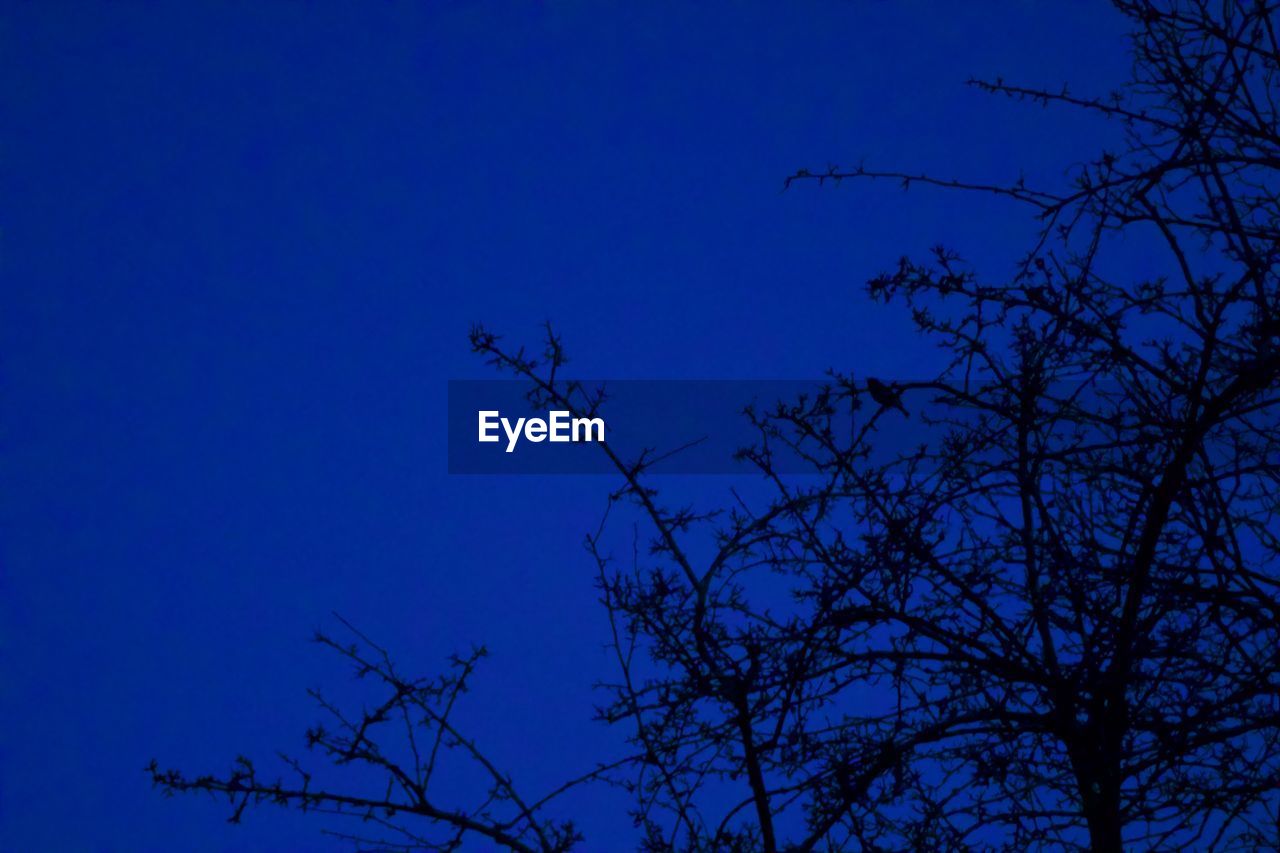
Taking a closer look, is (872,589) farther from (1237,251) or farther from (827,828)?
(1237,251)

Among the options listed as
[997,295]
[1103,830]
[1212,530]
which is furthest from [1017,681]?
[997,295]

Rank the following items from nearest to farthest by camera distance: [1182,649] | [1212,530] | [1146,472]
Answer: [1212,530] → [1182,649] → [1146,472]

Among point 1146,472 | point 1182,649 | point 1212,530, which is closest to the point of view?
point 1212,530

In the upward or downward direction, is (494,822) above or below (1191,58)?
below

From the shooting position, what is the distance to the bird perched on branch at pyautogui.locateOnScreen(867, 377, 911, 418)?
3.21 meters

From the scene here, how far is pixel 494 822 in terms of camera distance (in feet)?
11.2

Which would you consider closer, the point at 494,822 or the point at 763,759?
the point at 763,759

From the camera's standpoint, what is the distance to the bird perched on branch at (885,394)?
10.5ft

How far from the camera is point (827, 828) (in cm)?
291

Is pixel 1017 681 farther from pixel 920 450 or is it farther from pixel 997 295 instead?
pixel 997 295

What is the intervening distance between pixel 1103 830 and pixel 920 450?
1.02 m

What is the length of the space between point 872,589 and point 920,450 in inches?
17.2

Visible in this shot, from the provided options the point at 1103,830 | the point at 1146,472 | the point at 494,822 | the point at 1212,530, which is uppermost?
the point at 1146,472

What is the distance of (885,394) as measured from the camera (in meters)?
3.22
